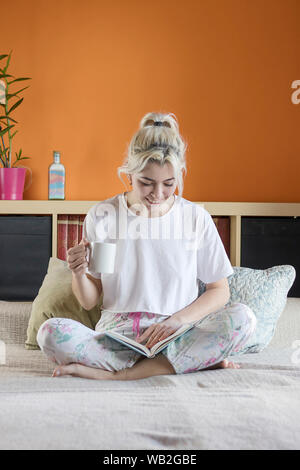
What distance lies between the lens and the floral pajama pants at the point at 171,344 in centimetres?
162

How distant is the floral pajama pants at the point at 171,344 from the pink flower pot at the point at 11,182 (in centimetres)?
120

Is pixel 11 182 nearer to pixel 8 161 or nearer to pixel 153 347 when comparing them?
pixel 8 161

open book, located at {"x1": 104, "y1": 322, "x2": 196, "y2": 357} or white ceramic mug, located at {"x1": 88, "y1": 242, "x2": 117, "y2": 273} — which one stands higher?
white ceramic mug, located at {"x1": 88, "y1": 242, "x2": 117, "y2": 273}

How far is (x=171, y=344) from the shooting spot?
5.47 ft

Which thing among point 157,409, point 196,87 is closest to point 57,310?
point 157,409

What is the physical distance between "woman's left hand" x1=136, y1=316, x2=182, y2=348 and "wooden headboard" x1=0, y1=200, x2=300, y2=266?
40.5 inches

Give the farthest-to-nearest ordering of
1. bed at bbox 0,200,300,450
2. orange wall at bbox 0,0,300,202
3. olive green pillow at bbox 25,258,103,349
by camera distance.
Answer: orange wall at bbox 0,0,300,202 → olive green pillow at bbox 25,258,103,349 → bed at bbox 0,200,300,450

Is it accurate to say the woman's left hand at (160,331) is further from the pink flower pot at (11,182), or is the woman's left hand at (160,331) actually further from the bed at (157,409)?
the pink flower pot at (11,182)

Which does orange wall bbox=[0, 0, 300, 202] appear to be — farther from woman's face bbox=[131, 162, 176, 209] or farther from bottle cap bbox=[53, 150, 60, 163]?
woman's face bbox=[131, 162, 176, 209]

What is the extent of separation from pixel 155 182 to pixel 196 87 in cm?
132

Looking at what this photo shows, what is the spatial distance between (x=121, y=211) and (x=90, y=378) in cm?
58

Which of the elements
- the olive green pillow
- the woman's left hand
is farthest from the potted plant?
the woman's left hand

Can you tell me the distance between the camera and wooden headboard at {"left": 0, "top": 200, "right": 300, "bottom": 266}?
8.75 ft
